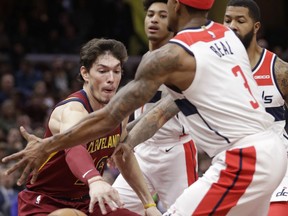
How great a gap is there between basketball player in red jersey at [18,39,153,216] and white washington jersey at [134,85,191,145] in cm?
130

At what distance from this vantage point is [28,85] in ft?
59.8

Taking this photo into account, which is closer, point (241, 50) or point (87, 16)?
point (241, 50)

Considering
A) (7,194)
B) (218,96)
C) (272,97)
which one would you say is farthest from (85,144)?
(7,194)

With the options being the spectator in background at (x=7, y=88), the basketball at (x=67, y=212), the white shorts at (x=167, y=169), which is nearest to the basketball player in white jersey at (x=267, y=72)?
the white shorts at (x=167, y=169)

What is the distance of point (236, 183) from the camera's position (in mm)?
6242

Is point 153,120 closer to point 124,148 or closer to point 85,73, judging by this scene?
point 124,148

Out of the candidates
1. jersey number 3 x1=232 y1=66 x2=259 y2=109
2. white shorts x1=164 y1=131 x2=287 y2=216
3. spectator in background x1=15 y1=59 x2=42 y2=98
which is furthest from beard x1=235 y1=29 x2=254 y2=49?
spectator in background x1=15 y1=59 x2=42 y2=98

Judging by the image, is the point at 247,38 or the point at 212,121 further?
the point at 247,38

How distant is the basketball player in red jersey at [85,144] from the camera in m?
7.38

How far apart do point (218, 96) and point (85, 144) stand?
4.78 ft

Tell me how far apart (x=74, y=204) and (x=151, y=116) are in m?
1.11

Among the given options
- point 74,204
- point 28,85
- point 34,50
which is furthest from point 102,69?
Answer: point 34,50

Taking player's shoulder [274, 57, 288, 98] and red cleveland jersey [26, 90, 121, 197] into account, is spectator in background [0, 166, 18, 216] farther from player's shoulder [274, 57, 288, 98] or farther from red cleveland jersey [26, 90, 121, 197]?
player's shoulder [274, 57, 288, 98]

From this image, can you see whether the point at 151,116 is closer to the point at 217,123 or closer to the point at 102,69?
the point at 102,69
